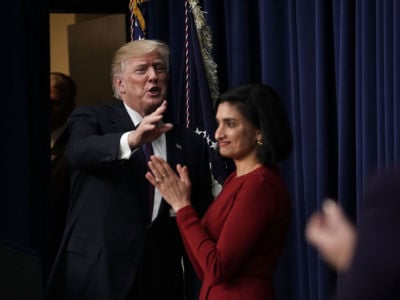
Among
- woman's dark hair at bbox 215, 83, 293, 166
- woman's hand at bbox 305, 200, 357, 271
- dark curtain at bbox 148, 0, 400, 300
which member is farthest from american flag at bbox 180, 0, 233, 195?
woman's hand at bbox 305, 200, 357, 271

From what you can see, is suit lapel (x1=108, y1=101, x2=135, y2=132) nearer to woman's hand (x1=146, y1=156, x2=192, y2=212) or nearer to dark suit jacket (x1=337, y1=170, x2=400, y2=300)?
woman's hand (x1=146, y1=156, x2=192, y2=212)

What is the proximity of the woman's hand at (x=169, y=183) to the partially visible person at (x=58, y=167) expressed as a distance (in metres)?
0.89

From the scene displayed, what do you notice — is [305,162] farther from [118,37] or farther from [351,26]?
[118,37]

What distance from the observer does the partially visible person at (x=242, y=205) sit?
237 cm

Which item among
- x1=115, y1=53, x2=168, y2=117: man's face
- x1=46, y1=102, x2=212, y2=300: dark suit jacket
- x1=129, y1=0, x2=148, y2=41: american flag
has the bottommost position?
x1=46, y1=102, x2=212, y2=300: dark suit jacket

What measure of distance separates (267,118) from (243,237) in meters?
0.33

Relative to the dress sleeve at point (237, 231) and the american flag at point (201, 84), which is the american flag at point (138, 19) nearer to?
the american flag at point (201, 84)

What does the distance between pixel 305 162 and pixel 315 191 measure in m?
0.09

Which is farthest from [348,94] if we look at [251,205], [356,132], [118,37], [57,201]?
[118,37]

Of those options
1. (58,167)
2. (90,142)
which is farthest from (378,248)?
(58,167)

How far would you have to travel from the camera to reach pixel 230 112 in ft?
8.38

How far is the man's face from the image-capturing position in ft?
8.91

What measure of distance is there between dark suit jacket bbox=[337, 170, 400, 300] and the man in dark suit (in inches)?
60.6

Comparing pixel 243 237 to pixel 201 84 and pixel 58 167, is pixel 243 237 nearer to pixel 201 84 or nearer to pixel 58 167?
pixel 201 84
